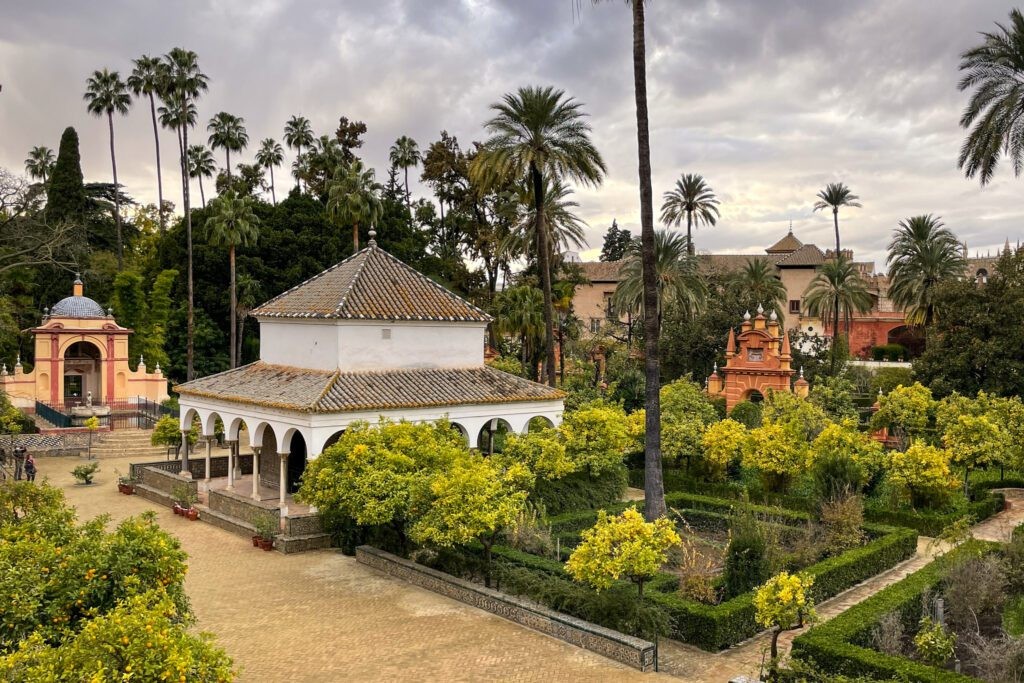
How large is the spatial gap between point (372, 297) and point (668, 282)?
75.6 ft

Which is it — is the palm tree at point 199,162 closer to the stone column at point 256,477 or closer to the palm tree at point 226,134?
the palm tree at point 226,134

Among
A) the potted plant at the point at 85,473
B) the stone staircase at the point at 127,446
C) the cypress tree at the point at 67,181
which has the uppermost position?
the cypress tree at the point at 67,181

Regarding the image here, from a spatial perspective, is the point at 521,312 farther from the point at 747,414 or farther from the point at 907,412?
the point at 907,412

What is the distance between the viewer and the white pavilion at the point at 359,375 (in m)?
21.3

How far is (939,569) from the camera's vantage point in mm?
15156

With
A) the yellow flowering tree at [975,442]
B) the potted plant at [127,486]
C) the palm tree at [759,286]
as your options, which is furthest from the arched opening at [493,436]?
the palm tree at [759,286]

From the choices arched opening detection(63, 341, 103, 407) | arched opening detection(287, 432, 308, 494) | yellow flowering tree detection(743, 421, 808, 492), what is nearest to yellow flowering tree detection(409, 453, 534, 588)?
arched opening detection(287, 432, 308, 494)

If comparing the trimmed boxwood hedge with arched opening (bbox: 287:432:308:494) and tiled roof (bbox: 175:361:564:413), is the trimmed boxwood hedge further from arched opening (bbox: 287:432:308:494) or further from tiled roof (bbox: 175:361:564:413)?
arched opening (bbox: 287:432:308:494)

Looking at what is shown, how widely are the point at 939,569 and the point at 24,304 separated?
55278 millimetres

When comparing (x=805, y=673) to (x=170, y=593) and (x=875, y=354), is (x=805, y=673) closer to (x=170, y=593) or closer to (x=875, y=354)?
(x=170, y=593)

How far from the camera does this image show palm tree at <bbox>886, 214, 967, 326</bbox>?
46250 millimetres

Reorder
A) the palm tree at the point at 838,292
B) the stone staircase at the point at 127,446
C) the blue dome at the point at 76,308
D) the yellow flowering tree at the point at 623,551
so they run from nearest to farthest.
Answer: the yellow flowering tree at the point at 623,551
the stone staircase at the point at 127,446
the blue dome at the point at 76,308
the palm tree at the point at 838,292

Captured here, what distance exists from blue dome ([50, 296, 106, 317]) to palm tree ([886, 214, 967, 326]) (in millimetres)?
45326

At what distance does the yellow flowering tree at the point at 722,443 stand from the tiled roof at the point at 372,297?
7713 millimetres
